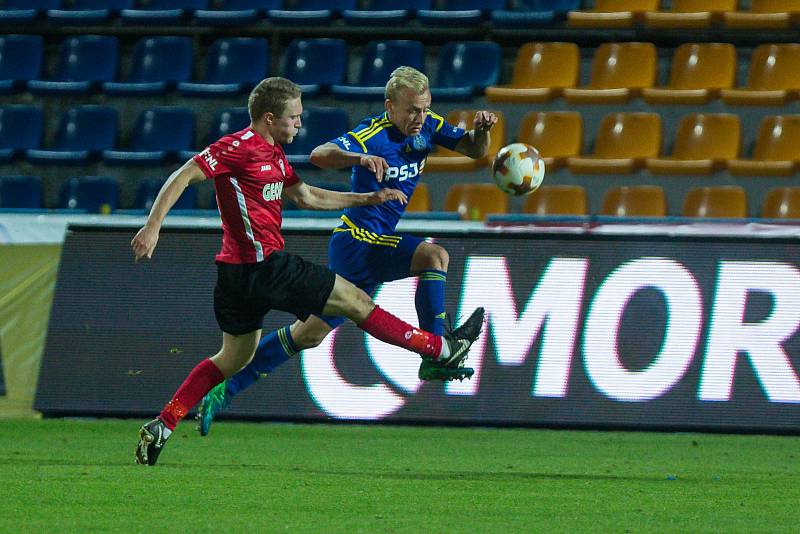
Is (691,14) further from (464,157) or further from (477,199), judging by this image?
(477,199)

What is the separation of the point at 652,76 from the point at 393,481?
8754mm

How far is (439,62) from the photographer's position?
1487 centimetres

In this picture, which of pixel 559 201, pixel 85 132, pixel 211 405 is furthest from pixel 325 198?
Result: pixel 85 132

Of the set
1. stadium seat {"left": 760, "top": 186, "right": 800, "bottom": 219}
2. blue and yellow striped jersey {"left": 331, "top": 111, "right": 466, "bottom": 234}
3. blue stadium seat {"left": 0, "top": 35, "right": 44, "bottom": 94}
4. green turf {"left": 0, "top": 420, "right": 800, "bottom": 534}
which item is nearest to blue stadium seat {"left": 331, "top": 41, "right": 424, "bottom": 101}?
blue stadium seat {"left": 0, "top": 35, "right": 44, "bottom": 94}

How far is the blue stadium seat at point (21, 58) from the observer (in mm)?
15875

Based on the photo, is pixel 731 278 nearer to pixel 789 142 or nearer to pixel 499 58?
pixel 789 142

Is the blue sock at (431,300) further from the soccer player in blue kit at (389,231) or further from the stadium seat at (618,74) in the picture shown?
the stadium seat at (618,74)

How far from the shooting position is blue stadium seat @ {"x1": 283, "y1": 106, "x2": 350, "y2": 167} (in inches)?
558

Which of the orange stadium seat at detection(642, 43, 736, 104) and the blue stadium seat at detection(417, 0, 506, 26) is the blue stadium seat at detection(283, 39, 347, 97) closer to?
the blue stadium seat at detection(417, 0, 506, 26)

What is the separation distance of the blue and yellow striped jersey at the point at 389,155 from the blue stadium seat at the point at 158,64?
790 cm

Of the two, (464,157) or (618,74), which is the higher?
(618,74)

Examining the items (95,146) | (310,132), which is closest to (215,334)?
(310,132)

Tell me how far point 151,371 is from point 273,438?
1.47 metres

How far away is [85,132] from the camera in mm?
15180
